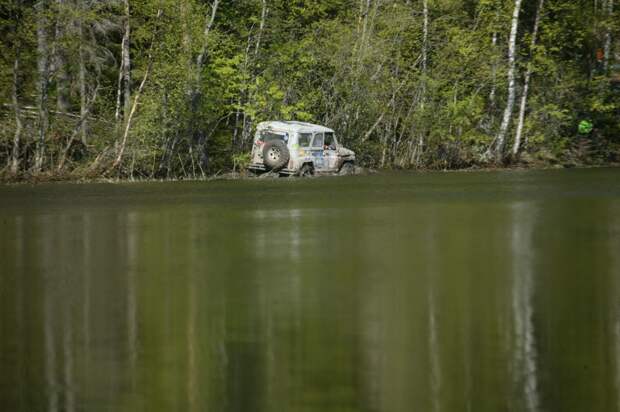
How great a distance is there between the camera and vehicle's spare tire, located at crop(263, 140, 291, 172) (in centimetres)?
4144

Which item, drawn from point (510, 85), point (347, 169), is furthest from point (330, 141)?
point (510, 85)

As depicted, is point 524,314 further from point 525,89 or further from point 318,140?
point 525,89

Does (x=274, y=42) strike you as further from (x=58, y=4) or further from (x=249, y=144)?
(x=58, y=4)

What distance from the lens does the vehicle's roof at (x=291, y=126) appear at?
4194 cm

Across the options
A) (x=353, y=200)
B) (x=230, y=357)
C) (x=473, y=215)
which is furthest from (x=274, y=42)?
(x=230, y=357)

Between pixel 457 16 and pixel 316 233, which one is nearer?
pixel 316 233

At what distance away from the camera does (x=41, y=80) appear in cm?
3991

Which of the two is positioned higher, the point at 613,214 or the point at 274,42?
the point at 274,42

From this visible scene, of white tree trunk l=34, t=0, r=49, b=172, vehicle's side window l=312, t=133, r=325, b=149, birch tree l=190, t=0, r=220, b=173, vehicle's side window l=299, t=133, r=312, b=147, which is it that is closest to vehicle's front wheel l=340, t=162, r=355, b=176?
vehicle's side window l=312, t=133, r=325, b=149

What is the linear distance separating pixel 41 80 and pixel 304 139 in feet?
25.3

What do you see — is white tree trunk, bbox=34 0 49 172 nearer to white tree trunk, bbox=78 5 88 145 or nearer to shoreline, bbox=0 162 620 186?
shoreline, bbox=0 162 620 186

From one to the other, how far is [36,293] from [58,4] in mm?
25806

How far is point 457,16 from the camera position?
1956 inches

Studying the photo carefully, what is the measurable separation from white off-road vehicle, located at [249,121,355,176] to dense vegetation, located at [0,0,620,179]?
163cm
